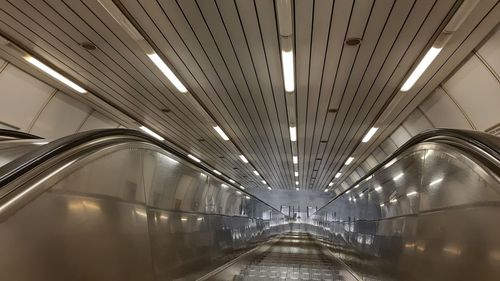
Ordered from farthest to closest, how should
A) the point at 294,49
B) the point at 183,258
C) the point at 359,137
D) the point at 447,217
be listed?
the point at 359,137 → the point at 294,49 → the point at 183,258 → the point at 447,217

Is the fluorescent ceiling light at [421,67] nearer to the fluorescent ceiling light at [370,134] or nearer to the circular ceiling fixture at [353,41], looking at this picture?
the circular ceiling fixture at [353,41]

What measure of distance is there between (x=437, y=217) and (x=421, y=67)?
521 cm

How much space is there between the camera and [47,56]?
281 inches

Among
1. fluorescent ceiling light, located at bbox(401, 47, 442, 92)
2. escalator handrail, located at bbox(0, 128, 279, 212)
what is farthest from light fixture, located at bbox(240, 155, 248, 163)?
escalator handrail, located at bbox(0, 128, 279, 212)

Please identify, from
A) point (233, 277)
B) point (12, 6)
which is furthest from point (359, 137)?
point (12, 6)

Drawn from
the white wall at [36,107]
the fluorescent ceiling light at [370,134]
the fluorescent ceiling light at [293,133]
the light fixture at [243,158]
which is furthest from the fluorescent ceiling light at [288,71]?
the light fixture at [243,158]

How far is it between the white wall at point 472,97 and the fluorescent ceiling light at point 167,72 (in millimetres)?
5599

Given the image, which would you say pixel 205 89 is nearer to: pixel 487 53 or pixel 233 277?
pixel 233 277

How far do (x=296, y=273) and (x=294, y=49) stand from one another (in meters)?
3.74

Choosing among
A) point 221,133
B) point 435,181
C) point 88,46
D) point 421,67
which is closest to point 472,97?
point 421,67

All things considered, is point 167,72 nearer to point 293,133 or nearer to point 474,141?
point 293,133

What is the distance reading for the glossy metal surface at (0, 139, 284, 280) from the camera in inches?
61.6

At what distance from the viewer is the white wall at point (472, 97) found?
628 centimetres

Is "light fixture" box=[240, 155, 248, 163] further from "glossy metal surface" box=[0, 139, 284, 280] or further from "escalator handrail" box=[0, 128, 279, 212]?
"escalator handrail" box=[0, 128, 279, 212]
